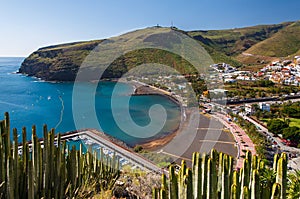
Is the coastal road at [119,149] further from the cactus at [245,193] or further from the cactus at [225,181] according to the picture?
the cactus at [245,193]

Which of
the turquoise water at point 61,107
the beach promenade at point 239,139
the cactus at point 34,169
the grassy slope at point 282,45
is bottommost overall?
the beach promenade at point 239,139

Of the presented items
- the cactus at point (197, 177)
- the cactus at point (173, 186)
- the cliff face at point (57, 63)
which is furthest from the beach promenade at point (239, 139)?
the cliff face at point (57, 63)

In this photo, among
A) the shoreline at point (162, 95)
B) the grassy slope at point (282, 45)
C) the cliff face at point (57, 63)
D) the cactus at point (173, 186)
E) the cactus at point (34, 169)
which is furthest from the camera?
the grassy slope at point (282, 45)

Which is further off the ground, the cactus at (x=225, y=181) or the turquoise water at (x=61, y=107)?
the cactus at (x=225, y=181)

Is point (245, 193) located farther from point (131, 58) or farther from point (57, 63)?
point (57, 63)

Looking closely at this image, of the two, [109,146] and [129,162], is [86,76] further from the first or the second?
[129,162]

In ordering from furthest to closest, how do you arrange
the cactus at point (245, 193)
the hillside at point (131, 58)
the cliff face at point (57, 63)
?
the hillside at point (131, 58) < the cliff face at point (57, 63) < the cactus at point (245, 193)

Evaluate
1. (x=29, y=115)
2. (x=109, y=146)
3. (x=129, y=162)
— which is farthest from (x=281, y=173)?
(x=29, y=115)

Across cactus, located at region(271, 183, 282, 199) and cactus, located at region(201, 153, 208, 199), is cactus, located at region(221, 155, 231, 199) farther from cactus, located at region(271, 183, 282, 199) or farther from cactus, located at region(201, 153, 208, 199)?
cactus, located at region(271, 183, 282, 199)
